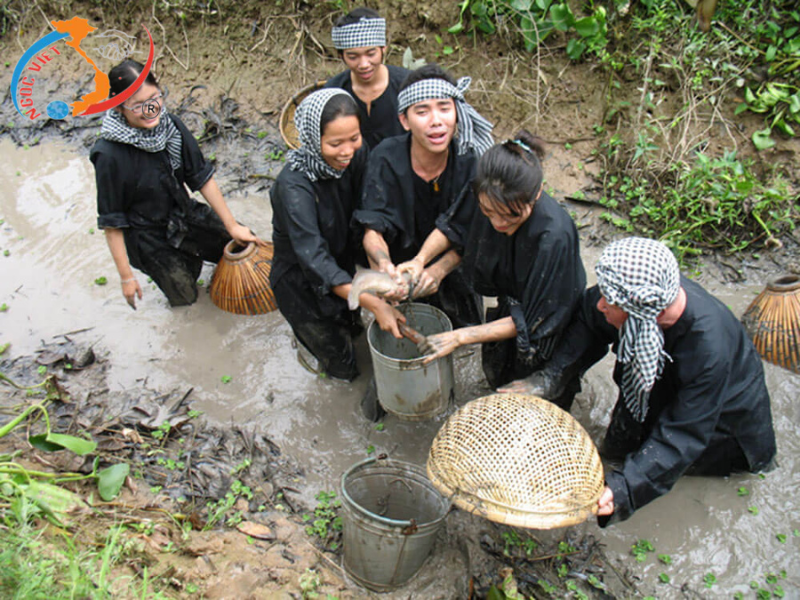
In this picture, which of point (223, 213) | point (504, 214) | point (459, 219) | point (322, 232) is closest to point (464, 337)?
point (504, 214)

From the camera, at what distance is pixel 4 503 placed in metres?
2.64

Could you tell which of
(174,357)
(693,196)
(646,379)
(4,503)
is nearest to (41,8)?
(174,357)

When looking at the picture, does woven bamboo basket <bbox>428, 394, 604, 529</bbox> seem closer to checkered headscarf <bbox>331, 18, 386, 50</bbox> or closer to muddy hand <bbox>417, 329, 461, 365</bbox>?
muddy hand <bbox>417, 329, 461, 365</bbox>

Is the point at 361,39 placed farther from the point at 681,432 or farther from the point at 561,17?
the point at 681,432

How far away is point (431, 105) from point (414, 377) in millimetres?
1408

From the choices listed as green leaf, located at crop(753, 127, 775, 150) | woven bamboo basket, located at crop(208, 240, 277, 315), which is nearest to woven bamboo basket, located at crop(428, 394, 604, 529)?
woven bamboo basket, located at crop(208, 240, 277, 315)

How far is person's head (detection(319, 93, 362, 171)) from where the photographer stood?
10.2 feet

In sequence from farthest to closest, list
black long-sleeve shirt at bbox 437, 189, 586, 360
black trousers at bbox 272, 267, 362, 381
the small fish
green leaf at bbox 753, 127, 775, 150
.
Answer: green leaf at bbox 753, 127, 775, 150, black trousers at bbox 272, 267, 362, 381, the small fish, black long-sleeve shirt at bbox 437, 189, 586, 360

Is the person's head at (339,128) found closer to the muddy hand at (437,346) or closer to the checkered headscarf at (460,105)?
the checkered headscarf at (460,105)

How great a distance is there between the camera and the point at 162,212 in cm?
438

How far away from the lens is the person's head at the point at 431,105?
10.5 feet

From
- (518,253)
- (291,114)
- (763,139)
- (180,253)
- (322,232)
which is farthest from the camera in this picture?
(291,114)

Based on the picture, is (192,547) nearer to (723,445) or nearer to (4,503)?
(4,503)

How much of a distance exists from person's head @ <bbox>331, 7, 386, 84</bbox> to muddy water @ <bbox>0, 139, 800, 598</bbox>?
1913mm
